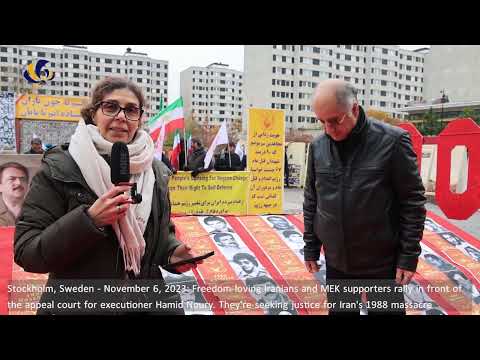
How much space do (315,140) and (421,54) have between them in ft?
5.13

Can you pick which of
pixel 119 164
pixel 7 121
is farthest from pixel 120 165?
pixel 7 121

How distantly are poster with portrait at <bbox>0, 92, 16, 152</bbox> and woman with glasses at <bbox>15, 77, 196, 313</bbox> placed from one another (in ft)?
42.8

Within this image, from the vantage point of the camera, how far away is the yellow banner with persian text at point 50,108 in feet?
45.5

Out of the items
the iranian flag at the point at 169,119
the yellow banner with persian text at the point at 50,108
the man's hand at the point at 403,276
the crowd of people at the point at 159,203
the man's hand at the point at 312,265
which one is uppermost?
the yellow banner with persian text at the point at 50,108

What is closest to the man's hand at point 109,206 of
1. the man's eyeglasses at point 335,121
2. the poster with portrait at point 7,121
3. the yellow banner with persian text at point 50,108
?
the man's eyeglasses at point 335,121

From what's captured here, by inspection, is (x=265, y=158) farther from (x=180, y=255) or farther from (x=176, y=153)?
(x=180, y=255)

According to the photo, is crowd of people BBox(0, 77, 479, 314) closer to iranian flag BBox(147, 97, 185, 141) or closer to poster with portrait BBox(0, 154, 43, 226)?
poster with portrait BBox(0, 154, 43, 226)

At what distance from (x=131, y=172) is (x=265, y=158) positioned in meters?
5.46

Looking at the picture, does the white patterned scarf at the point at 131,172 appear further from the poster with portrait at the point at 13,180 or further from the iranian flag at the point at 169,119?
the iranian flag at the point at 169,119

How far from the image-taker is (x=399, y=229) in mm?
1910

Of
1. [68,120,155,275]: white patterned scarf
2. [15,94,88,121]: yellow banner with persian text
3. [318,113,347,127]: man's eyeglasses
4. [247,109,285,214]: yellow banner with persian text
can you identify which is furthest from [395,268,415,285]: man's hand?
[15,94,88,121]: yellow banner with persian text

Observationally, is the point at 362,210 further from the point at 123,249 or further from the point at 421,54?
the point at 421,54

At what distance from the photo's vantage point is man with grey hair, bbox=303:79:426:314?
6.02ft
